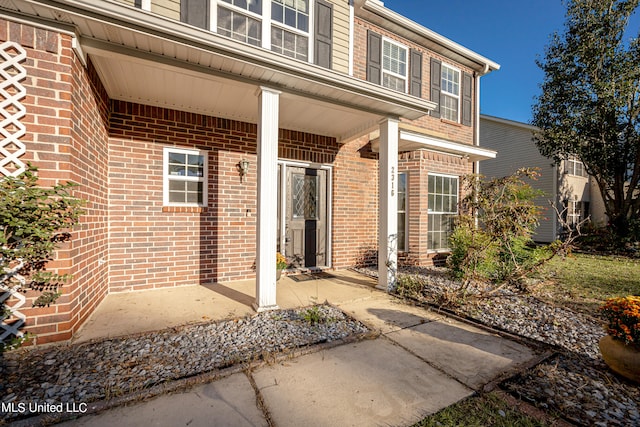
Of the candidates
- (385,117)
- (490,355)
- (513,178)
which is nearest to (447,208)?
(513,178)

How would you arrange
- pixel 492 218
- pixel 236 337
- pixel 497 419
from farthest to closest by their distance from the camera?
pixel 492 218, pixel 236 337, pixel 497 419

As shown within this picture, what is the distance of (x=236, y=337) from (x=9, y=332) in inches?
77.1

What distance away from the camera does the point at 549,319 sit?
3555mm

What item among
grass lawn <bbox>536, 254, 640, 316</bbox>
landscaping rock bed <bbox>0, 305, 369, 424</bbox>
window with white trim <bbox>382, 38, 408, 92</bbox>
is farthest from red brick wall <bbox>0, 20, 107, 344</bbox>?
grass lawn <bbox>536, 254, 640, 316</bbox>

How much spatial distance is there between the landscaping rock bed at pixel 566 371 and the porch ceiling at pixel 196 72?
3.27 metres

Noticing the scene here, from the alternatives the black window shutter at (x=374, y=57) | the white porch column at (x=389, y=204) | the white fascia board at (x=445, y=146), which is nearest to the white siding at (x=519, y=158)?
the white fascia board at (x=445, y=146)

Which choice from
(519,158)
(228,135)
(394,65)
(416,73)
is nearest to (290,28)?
(228,135)

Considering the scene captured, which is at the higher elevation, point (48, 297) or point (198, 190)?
point (198, 190)

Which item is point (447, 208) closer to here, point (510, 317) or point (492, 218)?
point (492, 218)

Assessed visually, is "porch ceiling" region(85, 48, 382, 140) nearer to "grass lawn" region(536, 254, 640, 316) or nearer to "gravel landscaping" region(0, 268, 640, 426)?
"gravel landscaping" region(0, 268, 640, 426)

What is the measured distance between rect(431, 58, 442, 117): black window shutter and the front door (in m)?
3.91

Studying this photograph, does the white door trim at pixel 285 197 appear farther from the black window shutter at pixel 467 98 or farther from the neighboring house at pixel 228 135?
the black window shutter at pixel 467 98

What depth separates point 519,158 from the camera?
1327 cm

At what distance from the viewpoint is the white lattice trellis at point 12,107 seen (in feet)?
7.88
